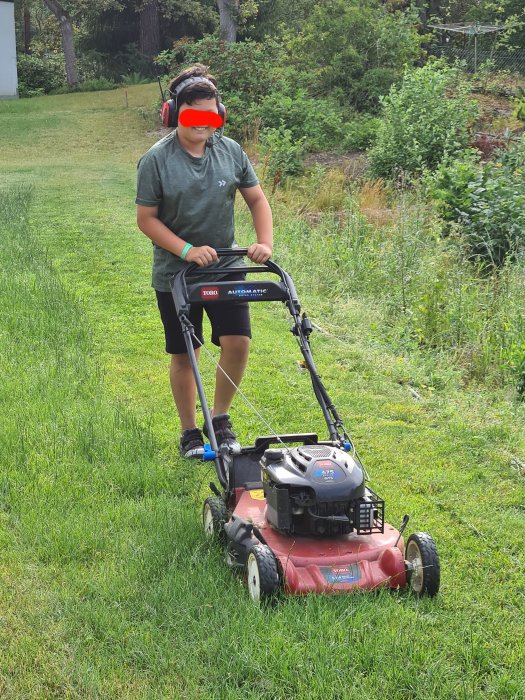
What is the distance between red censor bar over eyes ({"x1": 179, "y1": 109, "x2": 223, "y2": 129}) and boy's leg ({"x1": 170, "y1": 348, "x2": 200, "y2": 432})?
1080 millimetres

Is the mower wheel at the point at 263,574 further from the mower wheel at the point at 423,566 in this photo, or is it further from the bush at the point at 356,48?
the bush at the point at 356,48

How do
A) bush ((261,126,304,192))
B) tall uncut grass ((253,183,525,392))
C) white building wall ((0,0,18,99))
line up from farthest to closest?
white building wall ((0,0,18,99)), bush ((261,126,304,192)), tall uncut grass ((253,183,525,392))

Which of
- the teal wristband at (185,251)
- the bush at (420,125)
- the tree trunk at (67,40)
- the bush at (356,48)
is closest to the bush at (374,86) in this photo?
the bush at (356,48)

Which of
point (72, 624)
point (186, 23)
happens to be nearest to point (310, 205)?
point (72, 624)

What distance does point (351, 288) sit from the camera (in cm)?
843

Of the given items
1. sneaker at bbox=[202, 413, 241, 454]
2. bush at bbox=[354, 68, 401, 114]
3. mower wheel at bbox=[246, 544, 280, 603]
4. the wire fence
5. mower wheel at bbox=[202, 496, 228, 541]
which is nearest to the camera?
mower wheel at bbox=[246, 544, 280, 603]

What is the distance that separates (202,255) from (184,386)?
0.85 metres

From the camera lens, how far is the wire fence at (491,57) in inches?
973

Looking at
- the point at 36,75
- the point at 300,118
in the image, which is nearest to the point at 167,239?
the point at 300,118

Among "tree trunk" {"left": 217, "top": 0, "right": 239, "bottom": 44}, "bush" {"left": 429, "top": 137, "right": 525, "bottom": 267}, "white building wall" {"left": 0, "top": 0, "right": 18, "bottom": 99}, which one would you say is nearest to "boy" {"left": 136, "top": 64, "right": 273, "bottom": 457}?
"bush" {"left": 429, "top": 137, "right": 525, "bottom": 267}

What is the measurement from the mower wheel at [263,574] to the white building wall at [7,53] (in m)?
31.6

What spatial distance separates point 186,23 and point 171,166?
31656 millimetres

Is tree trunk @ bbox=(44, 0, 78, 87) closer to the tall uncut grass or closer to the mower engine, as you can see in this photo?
the tall uncut grass

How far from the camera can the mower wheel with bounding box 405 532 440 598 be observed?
301 centimetres
